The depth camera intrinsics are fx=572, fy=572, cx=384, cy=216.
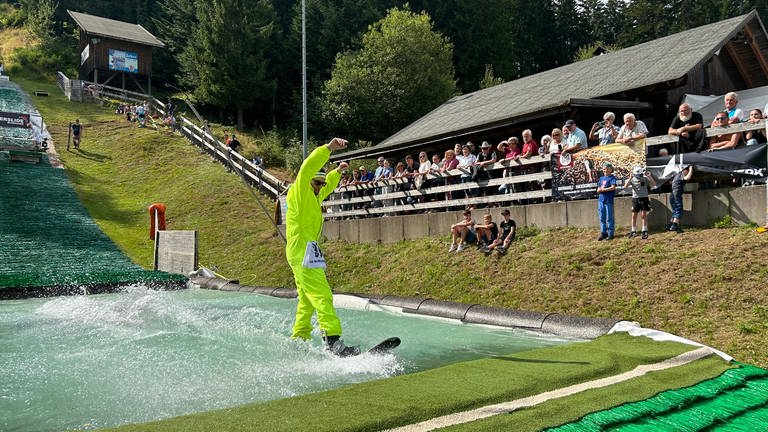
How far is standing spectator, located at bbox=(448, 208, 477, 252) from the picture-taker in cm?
1326

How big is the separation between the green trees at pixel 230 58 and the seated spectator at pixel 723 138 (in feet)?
138

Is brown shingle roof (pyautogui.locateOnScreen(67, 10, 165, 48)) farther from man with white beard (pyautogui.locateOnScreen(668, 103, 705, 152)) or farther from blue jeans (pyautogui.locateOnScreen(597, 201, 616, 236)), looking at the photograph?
man with white beard (pyautogui.locateOnScreen(668, 103, 705, 152))

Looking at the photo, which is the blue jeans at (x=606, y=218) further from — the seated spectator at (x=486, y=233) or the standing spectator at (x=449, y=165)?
the standing spectator at (x=449, y=165)

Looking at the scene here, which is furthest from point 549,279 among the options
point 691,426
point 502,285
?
point 691,426

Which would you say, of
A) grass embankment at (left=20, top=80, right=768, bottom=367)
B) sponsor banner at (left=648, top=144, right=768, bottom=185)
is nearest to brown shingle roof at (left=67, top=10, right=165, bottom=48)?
grass embankment at (left=20, top=80, right=768, bottom=367)

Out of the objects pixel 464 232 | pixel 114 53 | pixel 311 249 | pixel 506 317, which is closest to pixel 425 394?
pixel 311 249

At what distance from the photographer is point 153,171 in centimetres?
3288

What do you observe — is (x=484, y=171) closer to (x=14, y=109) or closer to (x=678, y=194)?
(x=678, y=194)

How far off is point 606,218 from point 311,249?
21.2 ft

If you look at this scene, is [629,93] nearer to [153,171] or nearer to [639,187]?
[639,187]

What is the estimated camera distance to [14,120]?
114 feet

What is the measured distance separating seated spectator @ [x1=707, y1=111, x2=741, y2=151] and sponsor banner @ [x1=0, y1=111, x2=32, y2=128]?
37.2m

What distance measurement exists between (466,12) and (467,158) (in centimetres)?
4379

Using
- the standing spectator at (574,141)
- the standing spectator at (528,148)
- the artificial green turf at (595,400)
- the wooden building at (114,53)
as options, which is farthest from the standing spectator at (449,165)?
the wooden building at (114,53)
